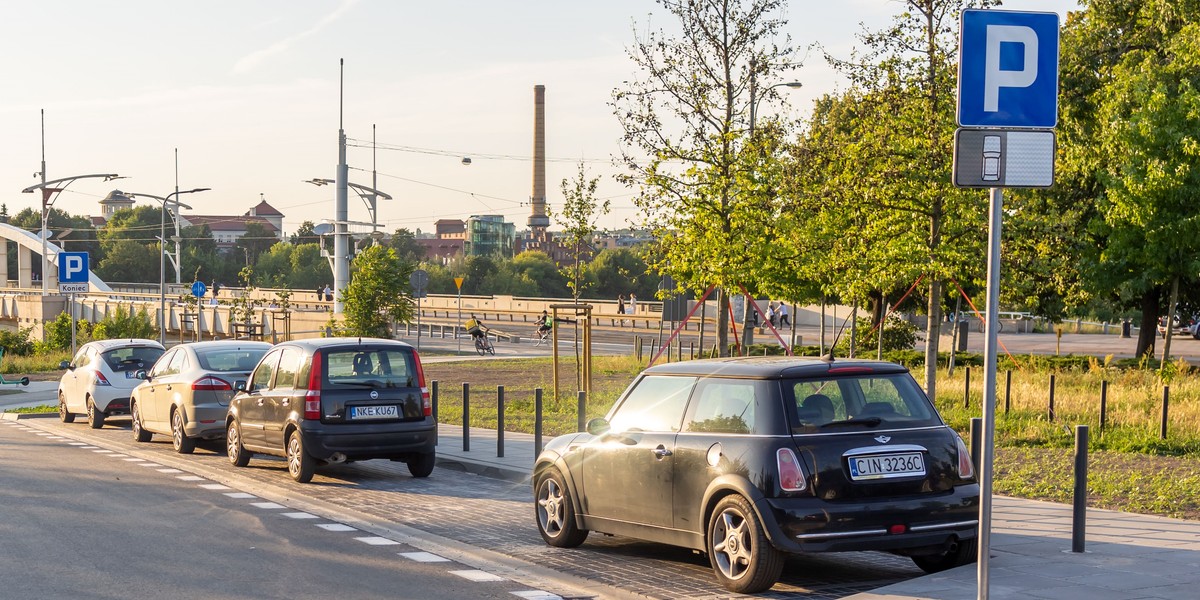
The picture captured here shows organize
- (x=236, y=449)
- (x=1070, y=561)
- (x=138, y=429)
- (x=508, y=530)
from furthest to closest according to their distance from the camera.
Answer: (x=138, y=429)
(x=236, y=449)
(x=508, y=530)
(x=1070, y=561)

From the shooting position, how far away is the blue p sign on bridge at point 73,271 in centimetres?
3341

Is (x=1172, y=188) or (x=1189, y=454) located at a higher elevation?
(x=1172, y=188)

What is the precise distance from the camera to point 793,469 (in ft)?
26.9

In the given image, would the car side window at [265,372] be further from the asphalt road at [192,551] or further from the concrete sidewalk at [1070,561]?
the concrete sidewalk at [1070,561]

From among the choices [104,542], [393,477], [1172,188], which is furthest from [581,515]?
[1172,188]

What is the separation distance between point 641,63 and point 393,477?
8767mm

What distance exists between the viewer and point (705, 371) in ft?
30.2

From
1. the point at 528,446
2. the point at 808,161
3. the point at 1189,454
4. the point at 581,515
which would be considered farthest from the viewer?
the point at 808,161

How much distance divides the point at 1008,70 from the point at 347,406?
32.2 feet

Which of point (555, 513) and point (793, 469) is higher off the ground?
point (793, 469)

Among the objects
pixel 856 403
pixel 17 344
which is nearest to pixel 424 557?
pixel 856 403

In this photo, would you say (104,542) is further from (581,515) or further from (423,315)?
(423,315)

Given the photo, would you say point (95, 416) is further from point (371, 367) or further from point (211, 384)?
A: point (371, 367)

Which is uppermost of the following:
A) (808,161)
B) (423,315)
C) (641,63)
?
(641,63)
